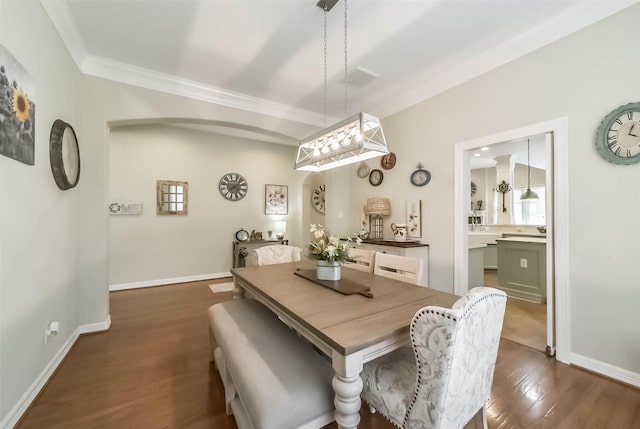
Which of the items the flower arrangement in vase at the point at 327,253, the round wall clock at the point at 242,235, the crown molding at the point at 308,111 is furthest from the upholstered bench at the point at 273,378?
the round wall clock at the point at 242,235

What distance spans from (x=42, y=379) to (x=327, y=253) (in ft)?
7.32

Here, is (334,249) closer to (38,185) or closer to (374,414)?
A: (374,414)

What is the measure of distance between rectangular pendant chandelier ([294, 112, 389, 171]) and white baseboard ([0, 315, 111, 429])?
250 centimetres

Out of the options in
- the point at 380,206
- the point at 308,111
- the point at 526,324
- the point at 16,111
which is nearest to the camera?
the point at 16,111

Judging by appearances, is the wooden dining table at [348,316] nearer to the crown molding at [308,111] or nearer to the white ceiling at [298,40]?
the white ceiling at [298,40]

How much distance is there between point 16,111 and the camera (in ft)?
4.98

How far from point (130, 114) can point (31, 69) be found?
1.18m

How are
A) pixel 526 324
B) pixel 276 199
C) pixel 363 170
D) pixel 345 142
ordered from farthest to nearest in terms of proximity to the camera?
pixel 276 199, pixel 363 170, pixel 526 324, pixel 345 142

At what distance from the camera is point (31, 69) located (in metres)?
1.72

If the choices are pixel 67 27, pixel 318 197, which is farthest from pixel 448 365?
pixel 318 197

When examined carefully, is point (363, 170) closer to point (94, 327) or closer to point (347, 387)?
point (347, 387)

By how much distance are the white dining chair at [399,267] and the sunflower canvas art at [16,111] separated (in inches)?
102

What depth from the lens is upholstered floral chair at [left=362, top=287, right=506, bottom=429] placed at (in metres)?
0.92

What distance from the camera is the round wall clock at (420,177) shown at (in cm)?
330
